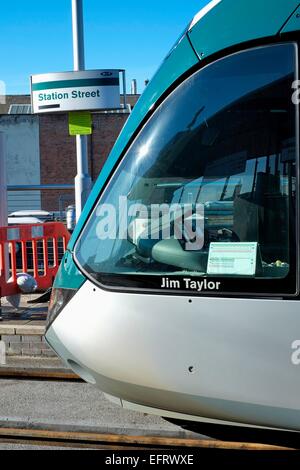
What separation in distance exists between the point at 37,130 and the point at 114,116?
470 centimetres

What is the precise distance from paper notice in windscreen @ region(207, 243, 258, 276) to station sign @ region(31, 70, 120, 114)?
469 cm

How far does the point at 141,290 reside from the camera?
332cm

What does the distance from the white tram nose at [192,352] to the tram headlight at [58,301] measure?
0.06 m

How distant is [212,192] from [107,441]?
1.92m

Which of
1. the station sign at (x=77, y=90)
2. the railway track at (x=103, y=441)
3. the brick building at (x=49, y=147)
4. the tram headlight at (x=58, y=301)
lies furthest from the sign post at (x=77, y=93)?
the brick building at (x=49, y=147)

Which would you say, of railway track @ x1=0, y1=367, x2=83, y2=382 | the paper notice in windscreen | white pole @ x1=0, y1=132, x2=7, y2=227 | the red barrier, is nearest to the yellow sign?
white pole @ x1=0, y1=132, x2=7, y2=227

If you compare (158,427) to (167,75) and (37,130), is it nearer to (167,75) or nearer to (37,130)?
(167,75)

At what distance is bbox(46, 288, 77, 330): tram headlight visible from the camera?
11.7ft

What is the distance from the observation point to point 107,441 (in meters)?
4.07

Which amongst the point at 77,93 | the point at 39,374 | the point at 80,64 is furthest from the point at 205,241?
the point at 80,64

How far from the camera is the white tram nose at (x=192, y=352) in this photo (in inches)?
118

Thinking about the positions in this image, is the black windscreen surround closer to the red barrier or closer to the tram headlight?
the tram headlight
